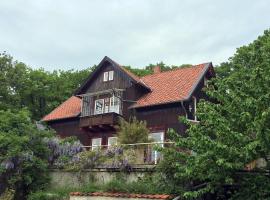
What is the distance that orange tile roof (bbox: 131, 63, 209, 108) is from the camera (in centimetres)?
2973

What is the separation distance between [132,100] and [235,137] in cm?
1636

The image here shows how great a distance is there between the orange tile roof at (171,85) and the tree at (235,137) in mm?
11254

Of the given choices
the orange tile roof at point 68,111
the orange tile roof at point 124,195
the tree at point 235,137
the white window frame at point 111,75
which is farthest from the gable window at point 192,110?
the tree at point 235,137

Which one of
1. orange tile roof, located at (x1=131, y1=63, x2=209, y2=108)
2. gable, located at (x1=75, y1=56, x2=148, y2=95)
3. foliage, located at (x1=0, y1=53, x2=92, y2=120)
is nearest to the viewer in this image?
orange tile roof, located at (x1=131, y1=63, x2=209, y2=108)

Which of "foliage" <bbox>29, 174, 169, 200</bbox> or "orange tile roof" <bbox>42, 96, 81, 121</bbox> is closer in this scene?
"foliage" <bbox>29, 174, 169, 200</bbox>

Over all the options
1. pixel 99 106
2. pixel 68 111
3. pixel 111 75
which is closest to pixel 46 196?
pixel 99 106

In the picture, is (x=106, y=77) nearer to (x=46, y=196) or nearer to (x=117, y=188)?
(x=46, y=196)

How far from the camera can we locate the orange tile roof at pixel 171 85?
29733 mm

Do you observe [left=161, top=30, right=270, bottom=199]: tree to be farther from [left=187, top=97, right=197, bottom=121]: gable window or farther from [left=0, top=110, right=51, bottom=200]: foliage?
[left=187, top=97, right=197, bottom=121]: gable window

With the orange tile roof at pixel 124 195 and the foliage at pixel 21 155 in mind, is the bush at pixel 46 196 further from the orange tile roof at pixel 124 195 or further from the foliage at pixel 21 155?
the orange tile roof at pixel 124 195

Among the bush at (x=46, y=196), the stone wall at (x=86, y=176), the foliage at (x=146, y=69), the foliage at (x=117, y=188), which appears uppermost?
the foliage at (x=146, y=69)

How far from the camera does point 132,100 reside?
31734mm

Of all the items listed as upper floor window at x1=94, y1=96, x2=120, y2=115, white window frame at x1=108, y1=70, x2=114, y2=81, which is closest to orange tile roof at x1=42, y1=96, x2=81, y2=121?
upper floor window at x1=94, y1=96, x2=120, y2=115

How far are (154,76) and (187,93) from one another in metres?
6.38
